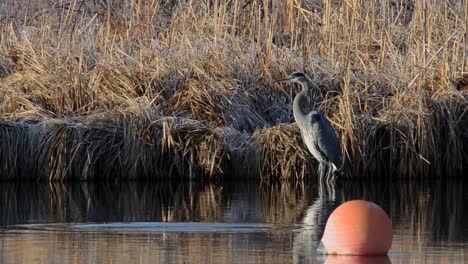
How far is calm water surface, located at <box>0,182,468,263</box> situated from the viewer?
303 inches

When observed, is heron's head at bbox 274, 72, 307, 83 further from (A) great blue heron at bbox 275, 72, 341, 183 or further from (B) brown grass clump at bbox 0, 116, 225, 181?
(B) brown grass clump at bbox 0, 116, 225, 181

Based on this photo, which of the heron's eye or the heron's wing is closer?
the heron's wing


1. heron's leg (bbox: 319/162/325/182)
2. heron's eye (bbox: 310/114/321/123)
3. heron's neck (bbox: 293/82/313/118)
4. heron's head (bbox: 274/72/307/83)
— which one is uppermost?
heron's head (bbox: 274/72/307/83)

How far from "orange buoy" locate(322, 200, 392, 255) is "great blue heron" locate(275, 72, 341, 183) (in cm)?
558

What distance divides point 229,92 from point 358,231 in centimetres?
726

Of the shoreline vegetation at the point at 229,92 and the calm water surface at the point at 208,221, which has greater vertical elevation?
the shoreline vegetation at the point at 229,92

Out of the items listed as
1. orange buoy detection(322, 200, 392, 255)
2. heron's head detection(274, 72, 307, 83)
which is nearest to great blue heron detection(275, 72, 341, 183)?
heron's head detection(274, 72, 307, 83)

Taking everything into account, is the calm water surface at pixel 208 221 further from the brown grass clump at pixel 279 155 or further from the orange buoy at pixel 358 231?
the brown grass clump at pixel 279 155

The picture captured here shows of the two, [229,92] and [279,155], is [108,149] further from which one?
[279,155]

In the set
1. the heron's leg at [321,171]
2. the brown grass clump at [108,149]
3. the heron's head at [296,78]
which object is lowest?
the heron's leg at [321,171]

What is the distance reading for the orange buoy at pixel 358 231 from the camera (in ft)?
24.6

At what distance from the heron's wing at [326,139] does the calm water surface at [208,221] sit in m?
0.37

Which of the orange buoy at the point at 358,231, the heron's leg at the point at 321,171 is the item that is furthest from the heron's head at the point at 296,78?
the orange buoy at the point at 358,231

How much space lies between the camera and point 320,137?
13.2 m
